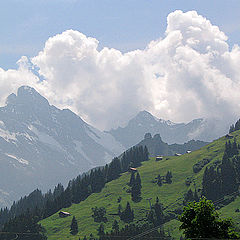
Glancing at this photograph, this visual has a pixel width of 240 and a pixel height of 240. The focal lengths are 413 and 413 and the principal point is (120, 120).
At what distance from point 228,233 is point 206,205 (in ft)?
19.0

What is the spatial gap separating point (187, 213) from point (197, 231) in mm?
3994

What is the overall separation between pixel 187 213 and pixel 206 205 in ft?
12.5

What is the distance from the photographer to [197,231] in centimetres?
6838

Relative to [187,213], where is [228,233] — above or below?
below

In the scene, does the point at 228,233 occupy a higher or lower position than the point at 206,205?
lower

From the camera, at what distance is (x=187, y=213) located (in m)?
71.4

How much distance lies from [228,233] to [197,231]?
17.6 feet

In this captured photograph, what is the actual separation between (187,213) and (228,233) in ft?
24.4

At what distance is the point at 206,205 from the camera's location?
69.8m

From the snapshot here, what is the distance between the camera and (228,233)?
226ft
